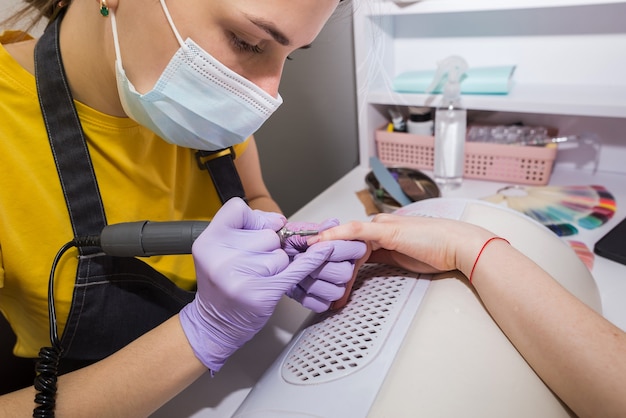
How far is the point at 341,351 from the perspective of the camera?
24.3 inches

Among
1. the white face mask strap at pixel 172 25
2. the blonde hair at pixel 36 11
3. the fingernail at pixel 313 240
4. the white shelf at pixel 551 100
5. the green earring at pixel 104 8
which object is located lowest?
the fingernail at pixel 313 240

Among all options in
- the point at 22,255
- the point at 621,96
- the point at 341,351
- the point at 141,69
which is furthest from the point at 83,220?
the point at 621,96

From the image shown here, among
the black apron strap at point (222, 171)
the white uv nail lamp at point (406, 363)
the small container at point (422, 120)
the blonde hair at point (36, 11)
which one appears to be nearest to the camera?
the white uv nail lamp at point (406, 363)

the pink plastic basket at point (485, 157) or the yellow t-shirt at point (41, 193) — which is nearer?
the yellow t-shirt at point (41, 193)

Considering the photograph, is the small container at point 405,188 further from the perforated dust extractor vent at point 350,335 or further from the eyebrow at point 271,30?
the eyebrow at point 271,30

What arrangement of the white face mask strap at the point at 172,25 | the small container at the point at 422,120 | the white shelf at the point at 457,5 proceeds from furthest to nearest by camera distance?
the small container at the point at 422,120, the white shelf at the point at 457,5, the white face mask strap at the point at 172,25

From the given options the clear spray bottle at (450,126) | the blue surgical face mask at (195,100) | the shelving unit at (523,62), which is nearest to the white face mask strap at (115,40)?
the blue surgical face mask at (195,100)

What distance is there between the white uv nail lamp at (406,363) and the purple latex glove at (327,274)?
0.10 ft

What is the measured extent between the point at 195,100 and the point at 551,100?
977mm

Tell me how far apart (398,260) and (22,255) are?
1.99ft

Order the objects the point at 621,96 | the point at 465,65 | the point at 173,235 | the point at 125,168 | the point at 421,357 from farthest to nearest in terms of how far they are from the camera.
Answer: the point at 465,65, the point at 621,96, the point at 125,168, the point at 173,235, the point at 421,357

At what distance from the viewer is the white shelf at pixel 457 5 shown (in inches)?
44.9

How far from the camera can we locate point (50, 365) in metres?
0.63

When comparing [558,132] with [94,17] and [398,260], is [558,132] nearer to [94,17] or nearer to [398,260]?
[398,260]
